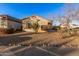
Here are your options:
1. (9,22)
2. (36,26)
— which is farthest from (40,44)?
(9,22)

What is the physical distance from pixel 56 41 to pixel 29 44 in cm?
25

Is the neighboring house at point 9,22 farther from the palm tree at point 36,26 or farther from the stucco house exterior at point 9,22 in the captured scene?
the palm tree at point 36,26

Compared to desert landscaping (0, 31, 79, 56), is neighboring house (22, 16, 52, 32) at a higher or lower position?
higher

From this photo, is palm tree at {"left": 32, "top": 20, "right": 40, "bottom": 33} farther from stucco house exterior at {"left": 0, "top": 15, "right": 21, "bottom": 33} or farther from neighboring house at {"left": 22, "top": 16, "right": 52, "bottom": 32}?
stucco house exterior at {"left": 0, "top": 15, "right": 21, "bottom": 33}

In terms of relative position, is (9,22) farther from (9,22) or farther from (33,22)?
(33,22)

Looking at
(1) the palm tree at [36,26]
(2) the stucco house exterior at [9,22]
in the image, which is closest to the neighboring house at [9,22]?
(2) the stucco house exterior at [9,22]

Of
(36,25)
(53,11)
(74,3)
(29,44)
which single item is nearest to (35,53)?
(29,44)

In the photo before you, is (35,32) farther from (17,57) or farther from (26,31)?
(17,57)

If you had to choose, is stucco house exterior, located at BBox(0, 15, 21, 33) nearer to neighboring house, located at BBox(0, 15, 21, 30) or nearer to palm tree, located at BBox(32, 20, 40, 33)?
neighboring house, located at BBox(0, 15, 21, 30)

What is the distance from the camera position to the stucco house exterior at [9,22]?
2113 millimetres

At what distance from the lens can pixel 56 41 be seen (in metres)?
2.11

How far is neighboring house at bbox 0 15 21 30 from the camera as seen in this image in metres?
2.11

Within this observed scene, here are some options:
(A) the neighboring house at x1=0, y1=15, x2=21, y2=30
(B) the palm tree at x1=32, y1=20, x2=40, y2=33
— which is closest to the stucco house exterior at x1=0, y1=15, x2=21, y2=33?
(A) the neighboring house at x1=0, y1=15, x2=21, y2=30

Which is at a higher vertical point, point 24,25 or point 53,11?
point 53,11
